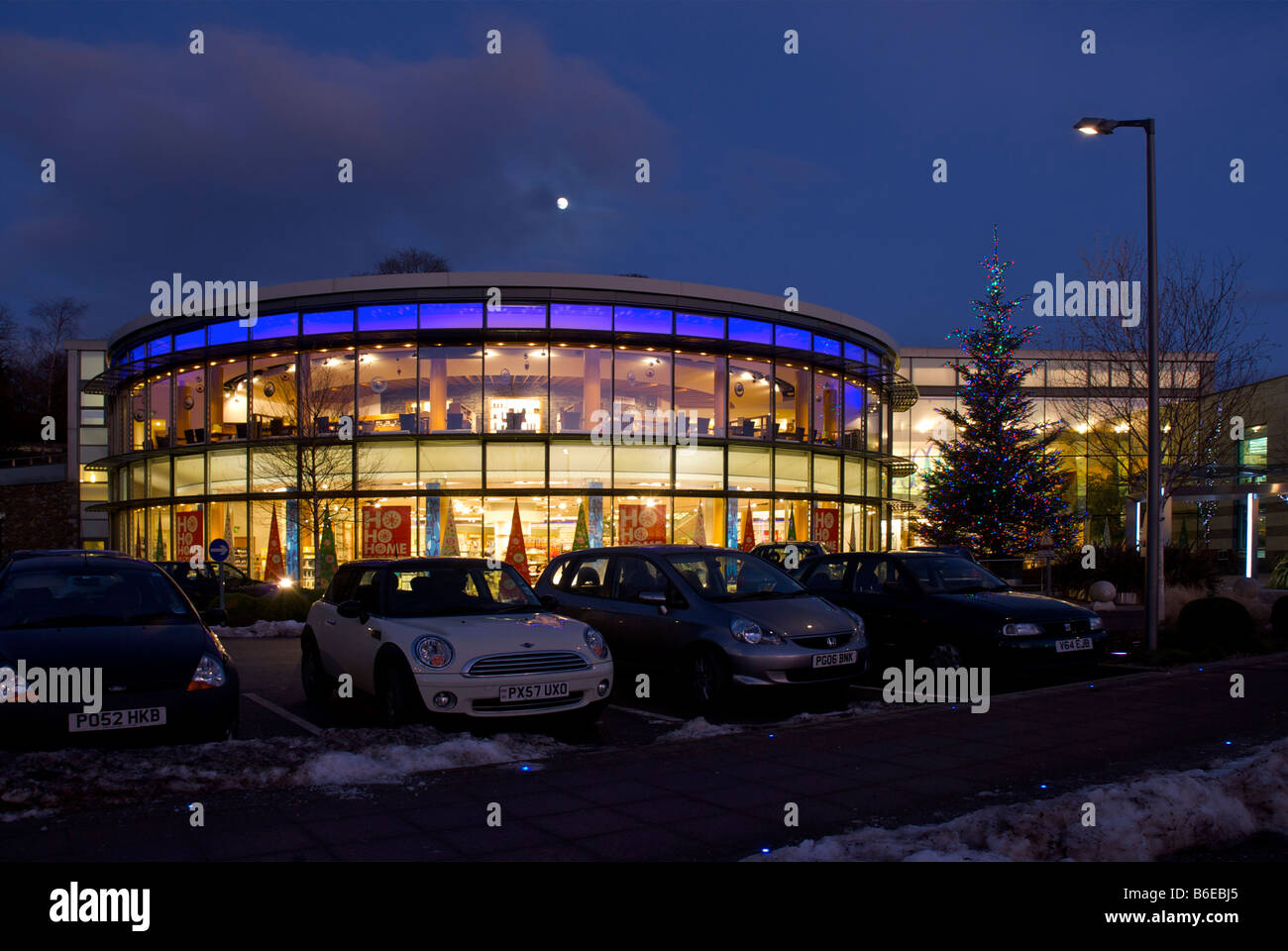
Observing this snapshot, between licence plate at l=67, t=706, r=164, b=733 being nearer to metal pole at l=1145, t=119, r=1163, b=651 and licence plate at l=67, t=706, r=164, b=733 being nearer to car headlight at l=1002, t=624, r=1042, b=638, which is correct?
car headlight at l=1002, t=624, r=1042, b=638

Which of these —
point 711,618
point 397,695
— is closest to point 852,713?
point 711,618

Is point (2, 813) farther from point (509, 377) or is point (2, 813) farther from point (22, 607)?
point (509, 377)

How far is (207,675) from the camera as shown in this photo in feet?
24.0

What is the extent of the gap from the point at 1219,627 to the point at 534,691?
993cm

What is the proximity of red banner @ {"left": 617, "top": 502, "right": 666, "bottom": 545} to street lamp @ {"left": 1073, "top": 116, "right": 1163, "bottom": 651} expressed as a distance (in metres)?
19.3

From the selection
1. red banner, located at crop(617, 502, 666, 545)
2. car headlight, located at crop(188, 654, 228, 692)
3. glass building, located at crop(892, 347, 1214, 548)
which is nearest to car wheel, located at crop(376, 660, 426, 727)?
car headlight, located at crop(188, 654, 228, 692)

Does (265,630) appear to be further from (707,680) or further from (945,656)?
(945,656)

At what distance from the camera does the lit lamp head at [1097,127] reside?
13289mm

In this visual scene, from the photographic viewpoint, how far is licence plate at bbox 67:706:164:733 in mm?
6754

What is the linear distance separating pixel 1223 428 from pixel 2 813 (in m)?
22.4

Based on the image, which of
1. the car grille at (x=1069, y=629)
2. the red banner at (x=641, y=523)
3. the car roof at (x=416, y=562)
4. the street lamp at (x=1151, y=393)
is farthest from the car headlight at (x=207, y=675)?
the red banner at (x=641, y=523)
